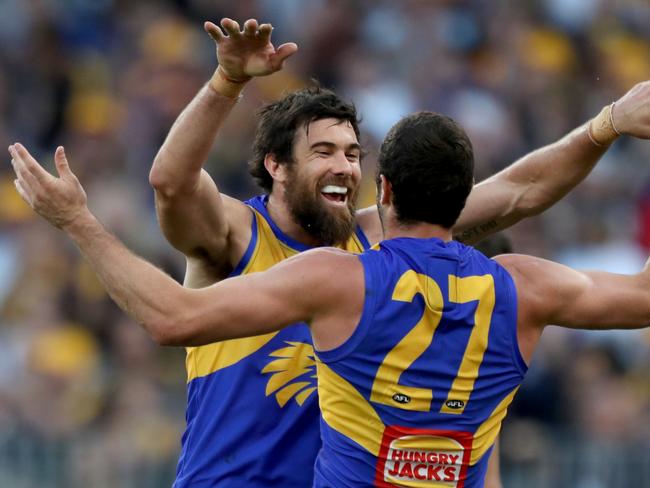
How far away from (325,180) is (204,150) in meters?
0.66

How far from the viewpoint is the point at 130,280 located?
4582 millimetres

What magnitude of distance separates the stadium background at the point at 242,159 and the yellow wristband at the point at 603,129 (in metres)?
4.44

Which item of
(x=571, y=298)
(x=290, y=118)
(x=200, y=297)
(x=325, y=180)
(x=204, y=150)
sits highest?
(x=290, y=118)

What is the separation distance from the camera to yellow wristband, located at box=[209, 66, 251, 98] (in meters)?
5.47

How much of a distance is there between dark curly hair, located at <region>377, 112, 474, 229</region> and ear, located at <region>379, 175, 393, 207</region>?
0.02 m

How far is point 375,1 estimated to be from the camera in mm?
13445

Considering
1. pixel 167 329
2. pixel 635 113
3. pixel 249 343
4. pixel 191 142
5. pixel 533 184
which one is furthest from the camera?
pixel 533 184

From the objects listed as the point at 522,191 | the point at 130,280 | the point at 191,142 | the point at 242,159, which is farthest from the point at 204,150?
the point at 242,159

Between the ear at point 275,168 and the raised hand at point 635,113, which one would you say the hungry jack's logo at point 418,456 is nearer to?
the raised hand at point 635,113

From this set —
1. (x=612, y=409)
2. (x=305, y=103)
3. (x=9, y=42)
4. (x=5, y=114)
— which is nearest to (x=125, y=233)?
(x=5, y=114)

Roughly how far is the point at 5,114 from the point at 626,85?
601 cm

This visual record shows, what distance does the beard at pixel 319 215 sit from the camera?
5.89 m

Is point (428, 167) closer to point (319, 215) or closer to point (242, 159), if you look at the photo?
point (319, 215)

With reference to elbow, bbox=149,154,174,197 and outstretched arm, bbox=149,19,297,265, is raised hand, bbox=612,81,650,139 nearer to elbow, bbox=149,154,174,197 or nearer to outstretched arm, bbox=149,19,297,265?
outstretched arm, bbox=149,19,297,265
